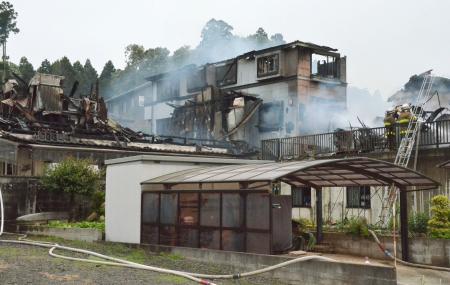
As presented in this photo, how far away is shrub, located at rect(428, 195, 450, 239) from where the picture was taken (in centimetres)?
1536

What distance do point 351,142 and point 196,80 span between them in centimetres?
2332

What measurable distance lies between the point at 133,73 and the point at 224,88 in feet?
98.2

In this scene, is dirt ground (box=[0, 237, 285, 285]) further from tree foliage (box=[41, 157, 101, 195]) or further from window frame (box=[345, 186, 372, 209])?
window frame (box=[345, 186, 372, 209])

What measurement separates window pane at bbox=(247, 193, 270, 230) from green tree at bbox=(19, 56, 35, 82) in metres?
61.4

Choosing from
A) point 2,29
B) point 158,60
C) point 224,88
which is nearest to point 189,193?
point 224,88

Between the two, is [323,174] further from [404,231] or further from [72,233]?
[72,233]

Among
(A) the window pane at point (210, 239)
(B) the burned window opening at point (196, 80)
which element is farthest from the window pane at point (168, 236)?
(B) the burned window opening at point (196, 80)

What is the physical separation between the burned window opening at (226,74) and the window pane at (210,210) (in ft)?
90.8

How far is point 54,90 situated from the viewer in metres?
35.2

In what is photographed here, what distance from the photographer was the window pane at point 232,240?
14844mm

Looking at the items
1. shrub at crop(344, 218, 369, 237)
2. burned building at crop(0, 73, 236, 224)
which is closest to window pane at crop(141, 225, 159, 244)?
shrub at crop(344, 218, 369, 237)

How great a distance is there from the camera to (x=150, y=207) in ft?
60.2

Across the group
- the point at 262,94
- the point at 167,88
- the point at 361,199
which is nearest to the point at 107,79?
the point at 167,88

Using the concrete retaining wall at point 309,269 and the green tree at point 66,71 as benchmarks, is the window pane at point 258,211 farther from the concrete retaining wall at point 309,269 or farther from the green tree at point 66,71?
the green tree at point 66,71
